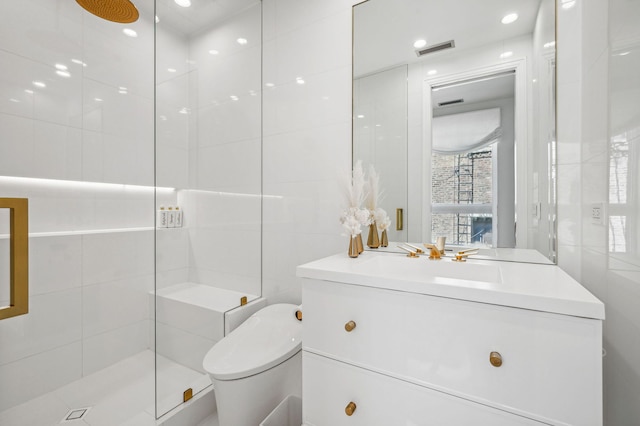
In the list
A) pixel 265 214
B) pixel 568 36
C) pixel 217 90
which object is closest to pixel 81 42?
pixel 217 90

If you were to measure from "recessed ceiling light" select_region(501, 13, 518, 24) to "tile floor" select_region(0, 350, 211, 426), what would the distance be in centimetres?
214

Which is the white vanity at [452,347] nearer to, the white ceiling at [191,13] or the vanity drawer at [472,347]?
the vanity drawer at [472,347]

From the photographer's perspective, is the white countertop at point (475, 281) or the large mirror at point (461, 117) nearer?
the white countertop at point (475, 281)

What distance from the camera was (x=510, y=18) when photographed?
3.78 feet

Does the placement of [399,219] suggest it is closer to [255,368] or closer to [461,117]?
[461,117]

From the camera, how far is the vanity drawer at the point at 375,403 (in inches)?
28.6

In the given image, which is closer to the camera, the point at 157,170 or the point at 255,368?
the point at 255,368

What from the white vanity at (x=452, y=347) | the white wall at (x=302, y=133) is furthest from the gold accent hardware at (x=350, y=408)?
the white wall at (x=302, y=133)

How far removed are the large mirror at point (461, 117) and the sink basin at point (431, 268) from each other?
0.66 ft

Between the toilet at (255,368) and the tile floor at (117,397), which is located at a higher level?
the toilet at (255,368)

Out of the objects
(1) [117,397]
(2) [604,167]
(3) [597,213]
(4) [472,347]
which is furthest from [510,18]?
(1) [117,397]

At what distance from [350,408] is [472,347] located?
443mm

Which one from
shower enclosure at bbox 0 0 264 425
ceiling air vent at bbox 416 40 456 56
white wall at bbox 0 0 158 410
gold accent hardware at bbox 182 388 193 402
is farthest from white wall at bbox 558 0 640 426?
white wall at bbox 0 0 158 410

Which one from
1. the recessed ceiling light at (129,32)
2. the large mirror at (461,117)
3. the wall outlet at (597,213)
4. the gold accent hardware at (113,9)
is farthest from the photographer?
the recessed ceiling light at (129,32)
